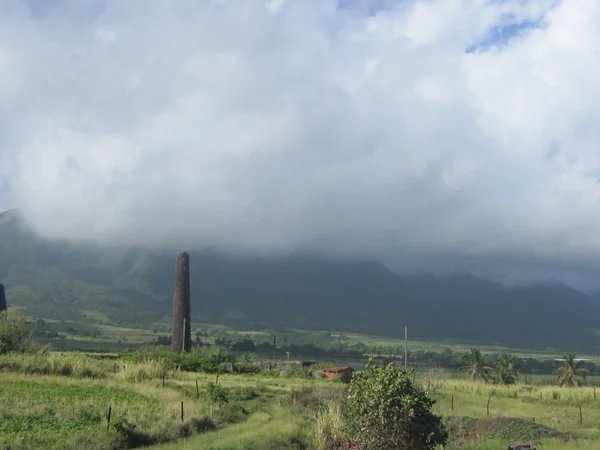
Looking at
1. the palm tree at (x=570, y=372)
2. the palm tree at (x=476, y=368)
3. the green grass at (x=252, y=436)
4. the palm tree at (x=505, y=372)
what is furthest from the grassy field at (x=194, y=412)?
the palm tree at (x=570, y=372)

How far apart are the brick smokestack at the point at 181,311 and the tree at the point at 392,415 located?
6489 centimetres

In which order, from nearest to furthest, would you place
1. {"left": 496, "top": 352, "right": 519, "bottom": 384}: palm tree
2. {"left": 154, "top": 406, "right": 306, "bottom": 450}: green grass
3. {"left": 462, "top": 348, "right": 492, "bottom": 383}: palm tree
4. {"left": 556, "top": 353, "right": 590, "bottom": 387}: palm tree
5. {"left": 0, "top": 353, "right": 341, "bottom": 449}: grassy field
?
{"left": 154, "top": 406, "right": 306, "bottom": 450}: green grass < {"left": 0, "top": 353, "right": 341, "bottom": 449}: grassy field < {"left": 556, "top": 353, "right": 590, "bottom": 387}: palm tree < {"left": 496, "top": 352, "right": 519, "bottom": 384}: palm tree < {"left": 462, "top": 348, "right": 492, "bottom": 383}: palm tree

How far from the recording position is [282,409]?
44875mm

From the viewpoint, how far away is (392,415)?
74.8 ft

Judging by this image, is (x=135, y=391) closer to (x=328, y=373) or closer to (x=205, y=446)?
(x=205, y=446)

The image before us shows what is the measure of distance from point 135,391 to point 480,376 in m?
67.1

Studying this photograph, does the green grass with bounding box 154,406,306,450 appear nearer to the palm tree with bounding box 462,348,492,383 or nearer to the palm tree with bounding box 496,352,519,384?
the palm tree with bounding box 462,348,492,383

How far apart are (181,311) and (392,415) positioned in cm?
6792

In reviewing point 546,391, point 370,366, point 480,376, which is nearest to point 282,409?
point 370,366

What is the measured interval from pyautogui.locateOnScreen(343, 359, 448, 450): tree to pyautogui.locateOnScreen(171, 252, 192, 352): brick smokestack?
6489 cm

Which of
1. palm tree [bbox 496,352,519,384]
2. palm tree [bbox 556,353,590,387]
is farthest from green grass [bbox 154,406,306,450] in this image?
A: palm tree [bbox 556,353,590,387]

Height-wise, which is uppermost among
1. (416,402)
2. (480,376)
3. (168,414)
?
(416,402)

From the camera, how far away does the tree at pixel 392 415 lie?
74.5ft

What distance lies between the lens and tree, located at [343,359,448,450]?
22.7 metres
